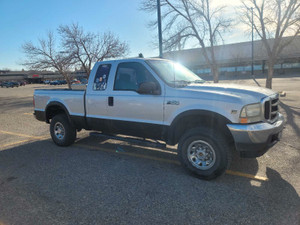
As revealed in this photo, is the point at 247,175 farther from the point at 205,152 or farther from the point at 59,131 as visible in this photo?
the point at 59,131

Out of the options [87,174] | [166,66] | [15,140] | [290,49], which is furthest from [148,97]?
[290,49]

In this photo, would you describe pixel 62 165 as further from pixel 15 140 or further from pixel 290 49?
pixel 290 49

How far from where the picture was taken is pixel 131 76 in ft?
14.2

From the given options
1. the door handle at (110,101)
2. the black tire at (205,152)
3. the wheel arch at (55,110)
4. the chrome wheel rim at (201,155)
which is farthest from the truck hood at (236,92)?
the wheel arch at (55,110)

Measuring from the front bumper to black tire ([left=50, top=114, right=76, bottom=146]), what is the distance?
3763mm

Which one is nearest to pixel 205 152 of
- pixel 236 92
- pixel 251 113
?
pixel 251 113

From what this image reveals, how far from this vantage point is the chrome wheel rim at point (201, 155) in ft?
11.4

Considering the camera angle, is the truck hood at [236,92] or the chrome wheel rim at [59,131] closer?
the truck hood at [236,92]

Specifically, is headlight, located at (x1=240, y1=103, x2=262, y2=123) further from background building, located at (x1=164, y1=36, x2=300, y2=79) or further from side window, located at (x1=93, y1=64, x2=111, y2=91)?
background building, located at (x1=164, y1=36, x2=300, y2=79)

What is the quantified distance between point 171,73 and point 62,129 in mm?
3076

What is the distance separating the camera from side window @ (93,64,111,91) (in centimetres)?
462

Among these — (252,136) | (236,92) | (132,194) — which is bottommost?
(132,194)

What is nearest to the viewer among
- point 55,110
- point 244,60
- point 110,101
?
point 110,101

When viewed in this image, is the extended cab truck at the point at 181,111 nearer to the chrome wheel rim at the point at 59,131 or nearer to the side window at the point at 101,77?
the side window at the point at 101,77
